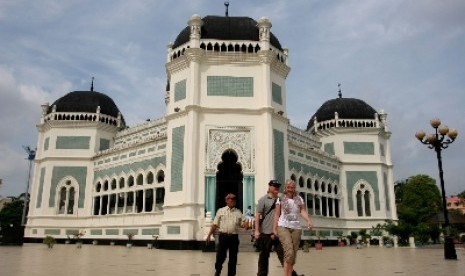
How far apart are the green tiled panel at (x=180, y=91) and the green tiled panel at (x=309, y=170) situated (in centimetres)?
965

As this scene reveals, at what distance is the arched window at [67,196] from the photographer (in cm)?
3391

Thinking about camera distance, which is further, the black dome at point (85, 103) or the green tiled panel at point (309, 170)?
the black dome at point (85, 103)

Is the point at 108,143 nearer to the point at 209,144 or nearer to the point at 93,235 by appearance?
the point at 93,235

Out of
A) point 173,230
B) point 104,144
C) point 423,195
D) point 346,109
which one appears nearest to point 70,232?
point 104,144

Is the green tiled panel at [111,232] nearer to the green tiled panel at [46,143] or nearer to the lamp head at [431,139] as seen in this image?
the green tiled panel at [46,143]

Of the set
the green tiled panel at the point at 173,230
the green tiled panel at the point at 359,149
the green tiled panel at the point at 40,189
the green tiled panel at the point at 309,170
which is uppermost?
the green tiled panel at the point at 359,149

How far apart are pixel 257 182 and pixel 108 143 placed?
59.3 ft

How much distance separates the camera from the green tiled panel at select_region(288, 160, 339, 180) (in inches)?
1186

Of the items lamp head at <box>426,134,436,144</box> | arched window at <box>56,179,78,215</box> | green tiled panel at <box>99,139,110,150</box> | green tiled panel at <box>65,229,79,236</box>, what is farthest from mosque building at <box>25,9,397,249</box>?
lamp head at <box>426,134,436,144</box>

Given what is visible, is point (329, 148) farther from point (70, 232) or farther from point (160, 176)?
point (70, 232)

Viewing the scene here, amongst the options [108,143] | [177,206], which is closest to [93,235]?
[108,143]

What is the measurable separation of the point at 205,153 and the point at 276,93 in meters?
6.57

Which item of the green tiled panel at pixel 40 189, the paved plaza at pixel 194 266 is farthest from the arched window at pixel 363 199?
the green tiled panel at pixel 40 189

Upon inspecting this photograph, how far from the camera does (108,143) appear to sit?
3612cm
